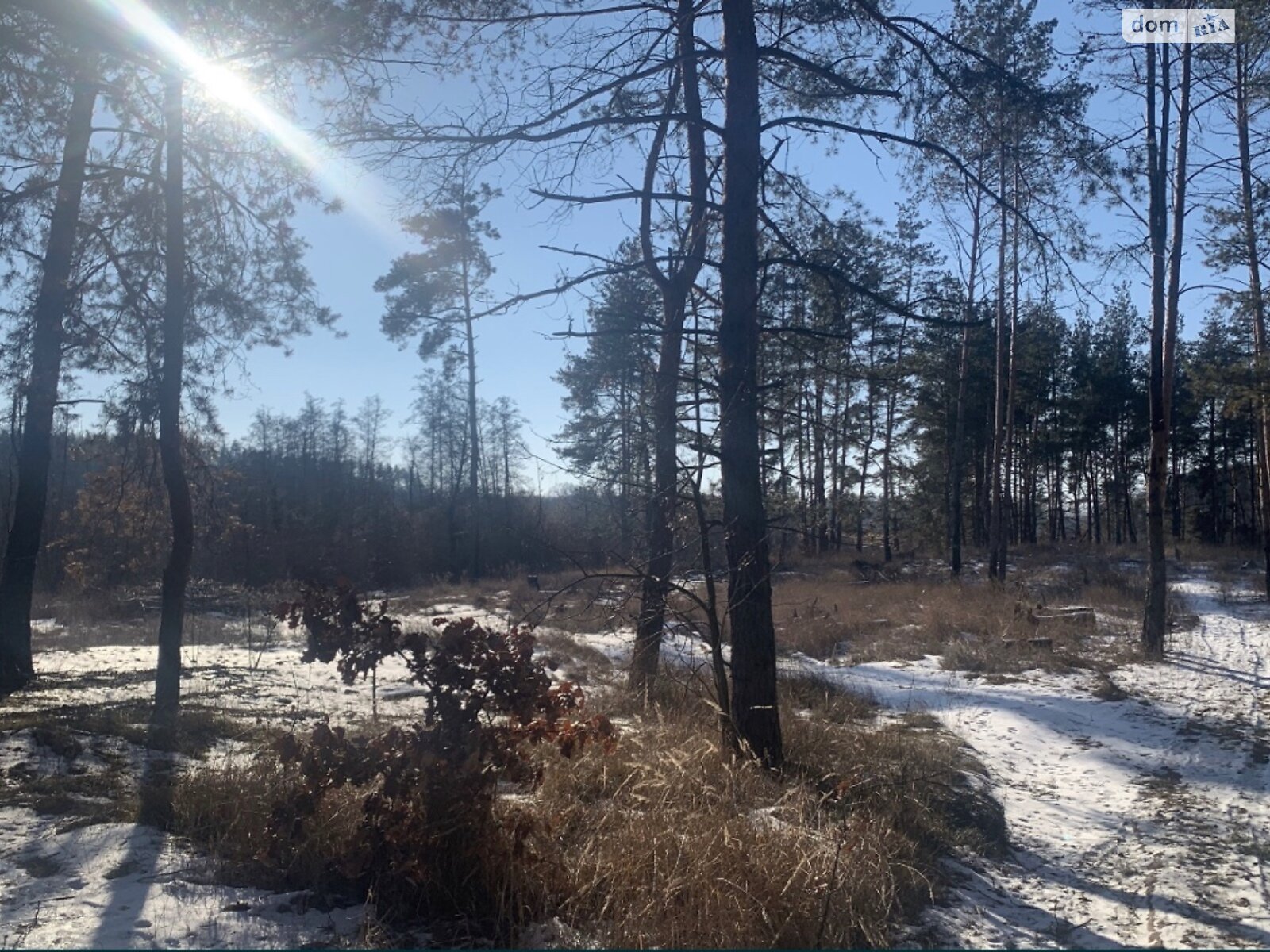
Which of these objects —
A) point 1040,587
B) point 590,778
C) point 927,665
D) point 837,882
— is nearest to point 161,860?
point 590,778

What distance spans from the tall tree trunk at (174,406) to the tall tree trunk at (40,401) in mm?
1779

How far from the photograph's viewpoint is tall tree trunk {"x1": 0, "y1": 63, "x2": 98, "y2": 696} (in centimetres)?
931

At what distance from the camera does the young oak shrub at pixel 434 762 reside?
4047 millimetres

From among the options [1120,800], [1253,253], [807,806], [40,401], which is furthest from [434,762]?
[1253,253]

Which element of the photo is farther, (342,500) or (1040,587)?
(342,500)

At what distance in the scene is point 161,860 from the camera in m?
4.35

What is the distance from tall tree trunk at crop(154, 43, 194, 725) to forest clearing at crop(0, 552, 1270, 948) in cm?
74

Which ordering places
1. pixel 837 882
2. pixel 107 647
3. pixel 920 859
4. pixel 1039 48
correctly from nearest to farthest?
pixel 837 882 → pixel 920 859 → pixel 1039 48 → pixel 107 647

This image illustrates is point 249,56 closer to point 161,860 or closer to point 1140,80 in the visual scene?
point 161,860

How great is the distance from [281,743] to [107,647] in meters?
11.5

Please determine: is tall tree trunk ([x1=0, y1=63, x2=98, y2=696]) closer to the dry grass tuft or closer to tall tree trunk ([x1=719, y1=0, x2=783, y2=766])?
tall tree trunk ([x1=719, y1=0, x2=783, y2=766])

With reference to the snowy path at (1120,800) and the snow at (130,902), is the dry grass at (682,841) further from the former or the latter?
the snowy path at (1120,800)

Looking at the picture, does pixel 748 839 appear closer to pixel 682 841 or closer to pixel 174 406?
pixel 682 841

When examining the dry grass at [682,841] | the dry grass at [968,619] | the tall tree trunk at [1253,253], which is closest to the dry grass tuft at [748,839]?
the dry grass at [682,841]
